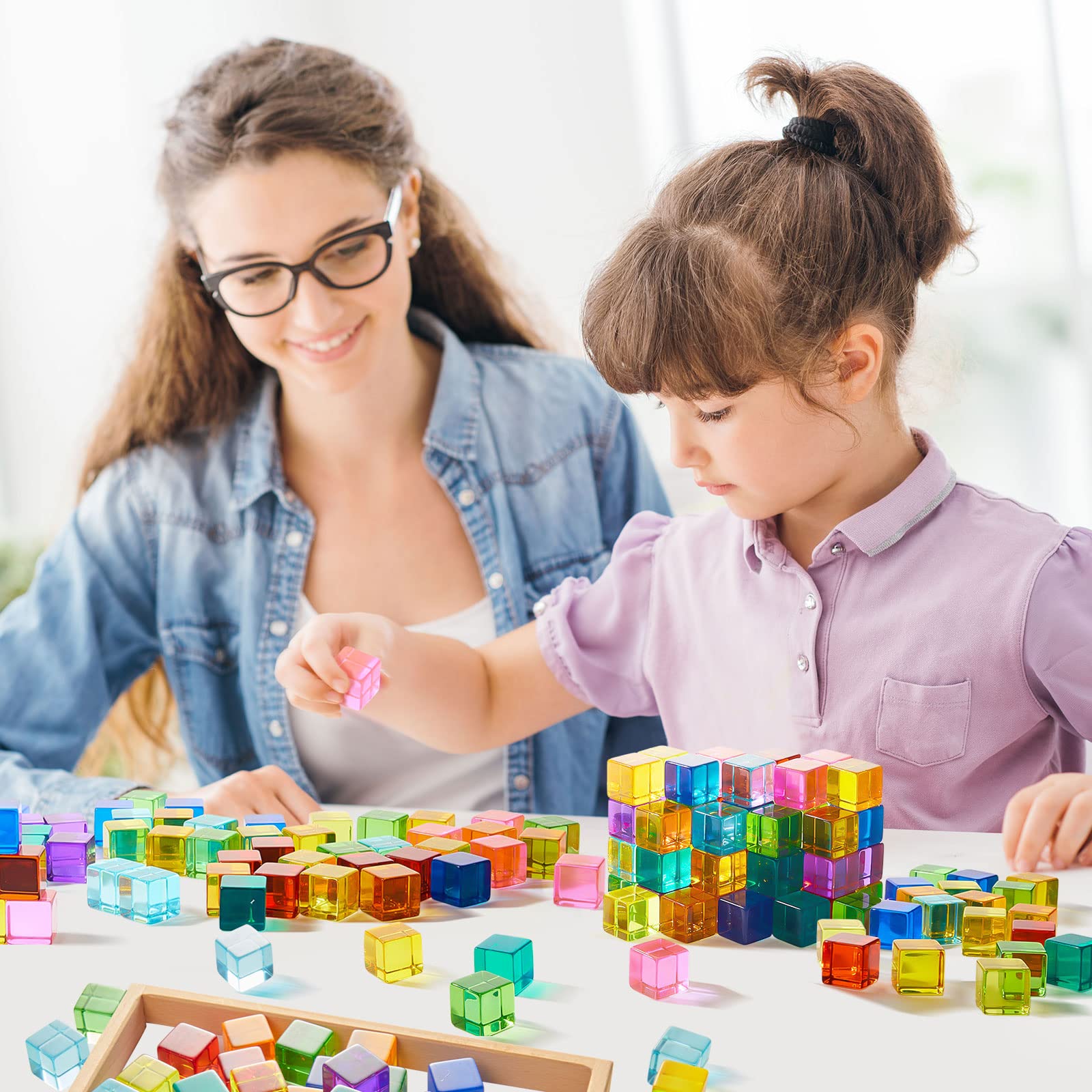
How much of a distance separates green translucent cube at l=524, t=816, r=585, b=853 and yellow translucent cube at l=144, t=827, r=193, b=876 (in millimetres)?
255

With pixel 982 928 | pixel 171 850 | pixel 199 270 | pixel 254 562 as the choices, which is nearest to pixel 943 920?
pixel 982 928

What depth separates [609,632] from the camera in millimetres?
1229

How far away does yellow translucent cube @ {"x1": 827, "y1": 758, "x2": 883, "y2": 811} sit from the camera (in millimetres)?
763

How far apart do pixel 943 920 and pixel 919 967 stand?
83mm

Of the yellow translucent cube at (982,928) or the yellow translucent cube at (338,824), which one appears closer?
the yellow translucent cube at (982,928)

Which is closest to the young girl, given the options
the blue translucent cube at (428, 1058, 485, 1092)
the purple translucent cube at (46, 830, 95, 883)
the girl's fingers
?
the girl's fingers

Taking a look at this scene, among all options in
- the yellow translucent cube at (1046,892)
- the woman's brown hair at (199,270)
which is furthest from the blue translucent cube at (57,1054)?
the woman's brown hair at (199,270)

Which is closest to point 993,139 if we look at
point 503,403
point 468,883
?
point 503,403

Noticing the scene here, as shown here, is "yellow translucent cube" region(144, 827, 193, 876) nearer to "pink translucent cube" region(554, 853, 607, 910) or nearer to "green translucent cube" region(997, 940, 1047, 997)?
"pink translucent cube" region(554, 853, 607, 910)

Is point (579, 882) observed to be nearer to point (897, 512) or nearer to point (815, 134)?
point (897, 512)

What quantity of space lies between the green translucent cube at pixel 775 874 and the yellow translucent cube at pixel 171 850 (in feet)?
1.38

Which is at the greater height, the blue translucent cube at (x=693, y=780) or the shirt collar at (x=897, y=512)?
the shirt collar at (x=897, y=512)

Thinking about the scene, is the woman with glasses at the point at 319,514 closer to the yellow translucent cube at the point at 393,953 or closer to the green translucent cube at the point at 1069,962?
the yellow translucent cube at the point at 393,953

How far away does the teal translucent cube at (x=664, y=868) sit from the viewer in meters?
0.79
